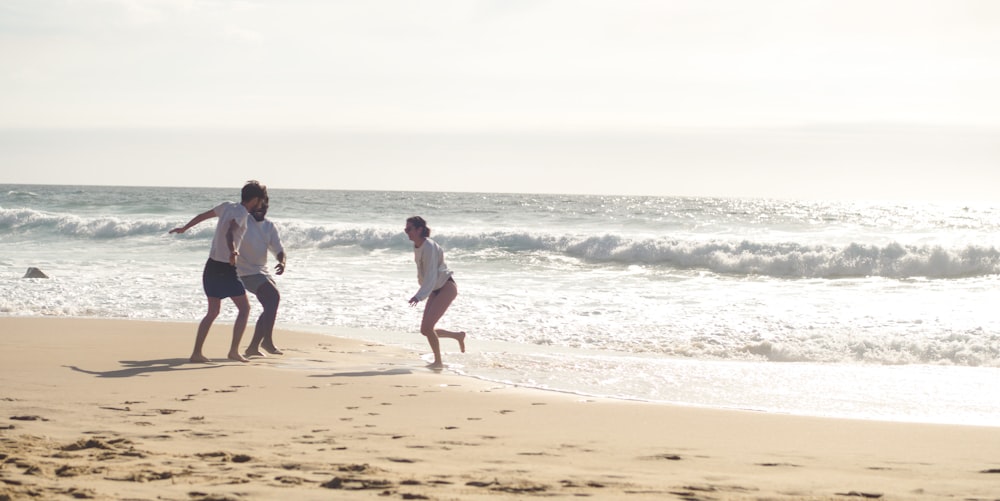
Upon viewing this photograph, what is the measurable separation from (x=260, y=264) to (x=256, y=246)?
8.5 inches

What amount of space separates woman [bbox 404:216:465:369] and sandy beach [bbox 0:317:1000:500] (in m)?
0.62

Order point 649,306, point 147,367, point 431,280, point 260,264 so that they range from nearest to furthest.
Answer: point 147,367, point 431,280, point 260,264, point 649,306

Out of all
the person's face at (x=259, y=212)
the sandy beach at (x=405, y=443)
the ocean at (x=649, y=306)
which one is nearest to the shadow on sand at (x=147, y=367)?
the sandy beach at (x=405, y=443)

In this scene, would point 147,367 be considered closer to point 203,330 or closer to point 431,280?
point 203,330

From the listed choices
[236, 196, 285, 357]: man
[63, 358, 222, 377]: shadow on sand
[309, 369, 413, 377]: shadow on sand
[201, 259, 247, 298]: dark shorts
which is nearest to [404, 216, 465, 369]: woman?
[309, 369, 413, 377]: shadow on sand

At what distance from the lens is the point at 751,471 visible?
440cm

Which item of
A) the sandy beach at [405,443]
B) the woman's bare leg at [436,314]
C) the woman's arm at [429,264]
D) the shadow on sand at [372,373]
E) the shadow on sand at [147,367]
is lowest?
the shadow on sand at [147,367]

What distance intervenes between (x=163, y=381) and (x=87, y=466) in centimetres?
310

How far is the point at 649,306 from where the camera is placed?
1385 cm

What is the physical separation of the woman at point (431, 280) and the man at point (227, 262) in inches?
59.4

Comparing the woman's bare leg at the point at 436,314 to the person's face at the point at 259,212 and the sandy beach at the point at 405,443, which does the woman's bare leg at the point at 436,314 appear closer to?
the sandy beach at the point at 405,443

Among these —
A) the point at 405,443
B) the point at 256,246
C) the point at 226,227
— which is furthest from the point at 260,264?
the point at 405,443

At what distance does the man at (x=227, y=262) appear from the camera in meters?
8.02

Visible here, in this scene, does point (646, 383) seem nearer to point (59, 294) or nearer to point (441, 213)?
point (59, 294)
